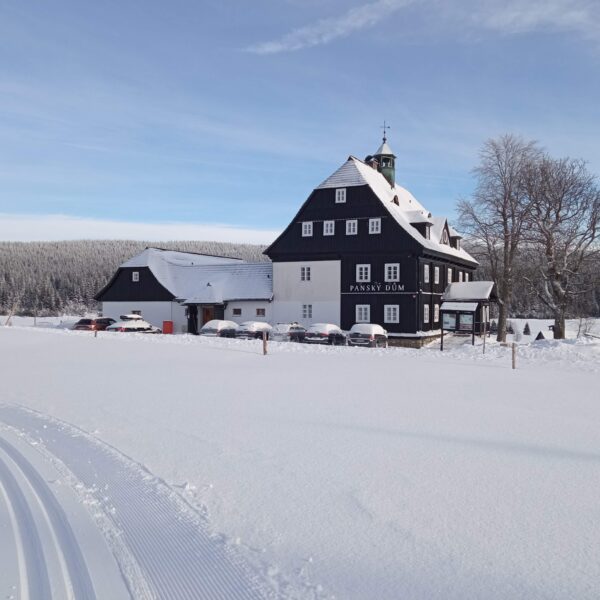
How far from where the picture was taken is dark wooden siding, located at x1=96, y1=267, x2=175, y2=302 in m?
43.6

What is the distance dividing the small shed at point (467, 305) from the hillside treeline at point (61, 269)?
6674 centimetres

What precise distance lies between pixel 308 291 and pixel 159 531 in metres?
33.0

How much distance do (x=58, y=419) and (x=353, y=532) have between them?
7.95 metres

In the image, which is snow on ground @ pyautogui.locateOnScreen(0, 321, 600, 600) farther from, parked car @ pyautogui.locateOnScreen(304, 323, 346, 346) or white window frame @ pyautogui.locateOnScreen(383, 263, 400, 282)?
white window frame @ pyautogui.locateOnScreen(383, 263, 400, 282)

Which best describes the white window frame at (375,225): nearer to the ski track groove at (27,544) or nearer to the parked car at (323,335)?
the parked car at (323,335)

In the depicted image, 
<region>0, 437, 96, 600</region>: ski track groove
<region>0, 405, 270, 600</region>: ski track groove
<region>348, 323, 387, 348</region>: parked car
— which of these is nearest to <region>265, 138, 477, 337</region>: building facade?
<region>348, 323, 387, 348</region>: parked car

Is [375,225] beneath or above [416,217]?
beneath

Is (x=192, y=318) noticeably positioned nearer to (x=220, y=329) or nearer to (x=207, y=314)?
(x=207, y=314)

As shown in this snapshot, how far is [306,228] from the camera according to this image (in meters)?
38.4

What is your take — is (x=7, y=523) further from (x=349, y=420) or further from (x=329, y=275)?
(x=329, y=275)

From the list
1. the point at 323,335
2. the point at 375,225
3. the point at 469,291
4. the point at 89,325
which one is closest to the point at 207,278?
the point at 89,325

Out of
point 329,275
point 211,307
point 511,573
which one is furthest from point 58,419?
point 211,307

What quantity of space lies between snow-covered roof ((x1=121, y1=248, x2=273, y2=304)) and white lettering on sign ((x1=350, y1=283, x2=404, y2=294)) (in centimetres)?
637

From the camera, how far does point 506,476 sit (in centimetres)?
717
